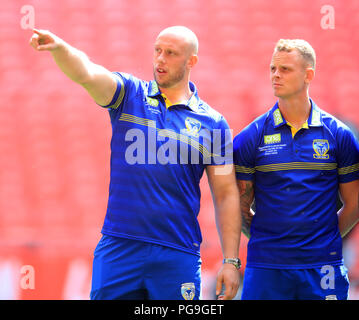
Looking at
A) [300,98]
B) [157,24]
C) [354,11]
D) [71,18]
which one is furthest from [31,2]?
[300,98]

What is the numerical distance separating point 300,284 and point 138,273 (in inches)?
29.5

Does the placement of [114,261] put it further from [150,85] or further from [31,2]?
[31,2]

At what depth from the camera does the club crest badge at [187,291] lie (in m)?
2.31

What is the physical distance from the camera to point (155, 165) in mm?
2336

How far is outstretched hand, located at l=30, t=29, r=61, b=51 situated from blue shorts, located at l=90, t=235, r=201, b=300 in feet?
2.67

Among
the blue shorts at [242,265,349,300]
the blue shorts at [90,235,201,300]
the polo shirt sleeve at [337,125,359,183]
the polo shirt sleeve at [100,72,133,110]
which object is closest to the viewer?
the blue shorts at [90,235,201,300]

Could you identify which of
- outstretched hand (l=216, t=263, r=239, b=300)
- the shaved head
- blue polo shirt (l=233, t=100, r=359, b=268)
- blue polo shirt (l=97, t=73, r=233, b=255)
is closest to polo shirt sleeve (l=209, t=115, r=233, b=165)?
blue polo shirt (l=97, t=73, r=233, b=255)

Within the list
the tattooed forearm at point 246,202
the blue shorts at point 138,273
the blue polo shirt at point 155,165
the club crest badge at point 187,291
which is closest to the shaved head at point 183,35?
the blue polo shirt at point 155,165

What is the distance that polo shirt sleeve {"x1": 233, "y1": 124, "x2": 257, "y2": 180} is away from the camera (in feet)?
8.67

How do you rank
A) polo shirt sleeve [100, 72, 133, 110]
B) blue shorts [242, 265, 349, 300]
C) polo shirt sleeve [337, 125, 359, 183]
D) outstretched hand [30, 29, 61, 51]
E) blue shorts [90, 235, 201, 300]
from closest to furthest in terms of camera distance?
outstretched hand [30, 29, 61, 51], blue shorts [90, 235, 201, 300], polo shirt sleeve [100, 72, 133, 110], blue shorts [242, 265, 349, 300], polo shirt sleeve [337, 125, 359, 183]

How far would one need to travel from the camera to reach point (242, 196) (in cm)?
271

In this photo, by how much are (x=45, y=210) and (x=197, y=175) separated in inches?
88.1

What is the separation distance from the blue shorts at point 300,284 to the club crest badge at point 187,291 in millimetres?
356

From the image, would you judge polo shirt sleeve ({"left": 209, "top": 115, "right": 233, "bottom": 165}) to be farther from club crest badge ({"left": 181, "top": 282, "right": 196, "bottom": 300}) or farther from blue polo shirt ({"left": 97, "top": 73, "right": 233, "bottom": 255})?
club crest badge ({"left": 181, "top": 282, "right": 196, "bottom": 300})
